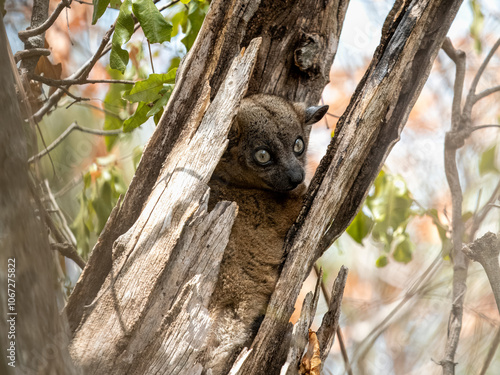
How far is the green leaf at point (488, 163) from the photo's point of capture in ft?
13.4

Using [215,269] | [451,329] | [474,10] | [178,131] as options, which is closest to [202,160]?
[178,131]

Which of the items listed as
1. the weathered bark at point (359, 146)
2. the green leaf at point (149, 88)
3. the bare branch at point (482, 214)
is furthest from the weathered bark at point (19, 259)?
the bare branch at point (482, 214)

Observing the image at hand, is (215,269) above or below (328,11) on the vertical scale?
below

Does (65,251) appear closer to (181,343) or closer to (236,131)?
(181,343)

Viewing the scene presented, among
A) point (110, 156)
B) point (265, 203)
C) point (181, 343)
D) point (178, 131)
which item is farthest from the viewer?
point (110, 156)

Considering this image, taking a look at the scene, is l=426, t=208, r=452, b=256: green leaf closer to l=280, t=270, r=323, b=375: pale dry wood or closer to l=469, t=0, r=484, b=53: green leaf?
l=469, t=0, r=484, b=53: green leaf

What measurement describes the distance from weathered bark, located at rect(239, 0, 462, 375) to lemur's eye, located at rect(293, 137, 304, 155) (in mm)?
810

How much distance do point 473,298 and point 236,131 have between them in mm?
2819

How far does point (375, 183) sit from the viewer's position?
4.24 m

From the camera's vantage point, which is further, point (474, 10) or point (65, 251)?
point (474, 10)

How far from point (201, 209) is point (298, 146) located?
1315mm

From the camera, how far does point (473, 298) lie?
4.45 meters

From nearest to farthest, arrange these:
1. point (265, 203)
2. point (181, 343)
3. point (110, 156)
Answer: point (181, 343), point (265, 203), point (110, 156)

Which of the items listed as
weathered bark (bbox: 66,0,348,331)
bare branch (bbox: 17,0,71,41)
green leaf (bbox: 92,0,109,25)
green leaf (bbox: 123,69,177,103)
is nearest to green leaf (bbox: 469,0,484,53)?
weathered bark (bbox: 66,0,348,331)
